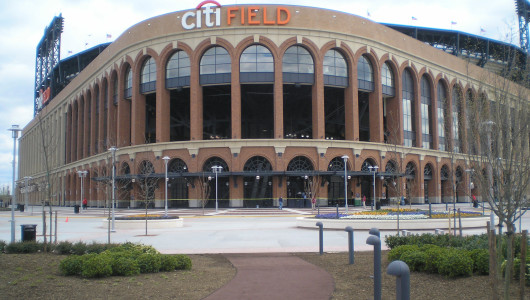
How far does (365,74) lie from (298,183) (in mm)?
16452

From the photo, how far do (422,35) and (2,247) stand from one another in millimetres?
77160

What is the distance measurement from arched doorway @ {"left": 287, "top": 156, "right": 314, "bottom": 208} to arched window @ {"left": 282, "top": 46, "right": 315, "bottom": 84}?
30.4 feet

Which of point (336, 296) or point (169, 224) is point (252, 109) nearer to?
point (169, 224)

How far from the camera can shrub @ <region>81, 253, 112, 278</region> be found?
10.1 m

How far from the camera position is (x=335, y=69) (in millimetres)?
56438

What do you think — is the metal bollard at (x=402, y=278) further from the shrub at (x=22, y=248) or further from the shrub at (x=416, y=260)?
the shrub at (x=22, y=248)

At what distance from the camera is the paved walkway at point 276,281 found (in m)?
8.87

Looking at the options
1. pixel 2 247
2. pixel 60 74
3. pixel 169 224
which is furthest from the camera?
pixel 60 74

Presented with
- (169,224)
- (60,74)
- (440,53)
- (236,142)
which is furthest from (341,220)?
(60,74)

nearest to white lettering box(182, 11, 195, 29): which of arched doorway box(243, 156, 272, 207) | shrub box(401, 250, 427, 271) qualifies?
arched doorway box(243, 156, 272, 207)

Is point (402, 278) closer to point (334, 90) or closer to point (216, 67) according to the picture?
point (216, 67)

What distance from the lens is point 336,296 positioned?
8.74 m

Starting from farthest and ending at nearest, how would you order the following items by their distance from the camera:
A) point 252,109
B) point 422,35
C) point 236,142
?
point 422,35
point 252,109
point 236,142

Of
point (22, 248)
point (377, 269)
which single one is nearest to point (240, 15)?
point (22, 248)
